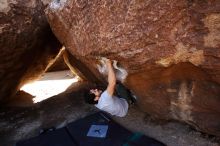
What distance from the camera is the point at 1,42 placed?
3930 millimetres

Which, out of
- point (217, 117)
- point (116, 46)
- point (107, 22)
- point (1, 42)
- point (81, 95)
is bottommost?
point (81, 95)

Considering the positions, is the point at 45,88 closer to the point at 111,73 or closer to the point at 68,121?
the point at 68,121

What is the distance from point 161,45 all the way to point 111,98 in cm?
100

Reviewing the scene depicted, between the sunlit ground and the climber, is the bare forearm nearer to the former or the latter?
the climber

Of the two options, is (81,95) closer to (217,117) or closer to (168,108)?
(168,108)

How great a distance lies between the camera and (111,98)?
133 inches

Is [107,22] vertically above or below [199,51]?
above

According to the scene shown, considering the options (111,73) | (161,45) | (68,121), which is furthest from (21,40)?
(161,45)

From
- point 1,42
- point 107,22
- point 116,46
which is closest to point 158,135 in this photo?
point 116,46

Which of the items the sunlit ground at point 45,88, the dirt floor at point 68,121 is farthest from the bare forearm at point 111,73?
the sunlit ground at point 45,88

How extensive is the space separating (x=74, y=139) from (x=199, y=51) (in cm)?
195

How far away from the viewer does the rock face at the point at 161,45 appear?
8.21ft

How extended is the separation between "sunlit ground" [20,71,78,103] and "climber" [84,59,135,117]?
7.06ft

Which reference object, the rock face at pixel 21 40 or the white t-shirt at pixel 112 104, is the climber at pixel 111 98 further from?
the rock face at pixel 21 40
